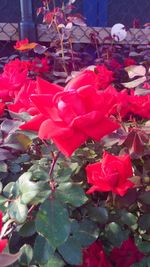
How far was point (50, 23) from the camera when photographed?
1.96 metres

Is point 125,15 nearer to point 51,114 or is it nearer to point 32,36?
point 32,36

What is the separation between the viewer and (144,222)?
69 centimetres

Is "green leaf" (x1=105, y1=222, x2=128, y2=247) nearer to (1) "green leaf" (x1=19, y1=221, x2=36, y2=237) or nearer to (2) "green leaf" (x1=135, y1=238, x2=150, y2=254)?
(2) "green leaf" (x1=135, y1=238, x2=150, y2=254)

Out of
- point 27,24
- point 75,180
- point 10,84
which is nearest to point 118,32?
point 27,24

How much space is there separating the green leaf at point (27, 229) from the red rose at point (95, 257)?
0.40 feet

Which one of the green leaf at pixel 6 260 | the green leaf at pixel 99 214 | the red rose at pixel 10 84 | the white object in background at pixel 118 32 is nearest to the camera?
the green leaf at pixel 6 260

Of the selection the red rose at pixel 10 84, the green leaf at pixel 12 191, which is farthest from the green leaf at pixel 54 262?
the red rose at pixel 10 84

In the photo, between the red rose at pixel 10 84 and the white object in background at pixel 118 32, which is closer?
the red rose at pixel 10 84

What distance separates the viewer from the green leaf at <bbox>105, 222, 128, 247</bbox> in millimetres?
689

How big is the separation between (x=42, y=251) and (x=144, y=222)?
170 millimetres

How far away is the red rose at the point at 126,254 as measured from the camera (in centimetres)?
73

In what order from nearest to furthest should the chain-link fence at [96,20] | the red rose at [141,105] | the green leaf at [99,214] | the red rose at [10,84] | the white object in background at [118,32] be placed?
the green leaf at [99,214] → the red rose at [141,105] → the red rose at [10,84] → the white object in background at [118,32] → the chain-link fence at [96,20]

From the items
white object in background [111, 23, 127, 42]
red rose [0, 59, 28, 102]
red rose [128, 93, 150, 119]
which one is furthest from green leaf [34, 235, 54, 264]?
white object in background [111, 23, 127, 42]

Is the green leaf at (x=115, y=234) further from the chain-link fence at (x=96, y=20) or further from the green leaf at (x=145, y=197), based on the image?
the chain-link fence at (x=96, y=20)
